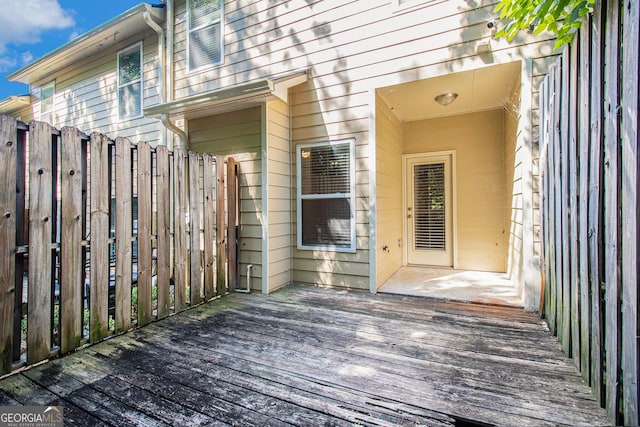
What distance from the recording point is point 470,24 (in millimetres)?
3422

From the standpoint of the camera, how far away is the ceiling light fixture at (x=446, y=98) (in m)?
4.24

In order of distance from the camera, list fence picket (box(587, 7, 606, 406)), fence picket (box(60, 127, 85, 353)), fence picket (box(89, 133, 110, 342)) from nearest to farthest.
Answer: fence picket (box(587, 7, 606, 406)), fence picket (box(60, 127, 85, 353)), fence picket (box(89, 133, 110, 342))

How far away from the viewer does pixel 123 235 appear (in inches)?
110

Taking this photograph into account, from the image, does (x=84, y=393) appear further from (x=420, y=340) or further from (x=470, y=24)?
(x=470, y=24)

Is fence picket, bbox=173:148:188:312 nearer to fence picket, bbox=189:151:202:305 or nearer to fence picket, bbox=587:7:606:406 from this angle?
fence picket, bbox=189:151:202:305

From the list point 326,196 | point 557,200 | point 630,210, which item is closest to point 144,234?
point 326,196

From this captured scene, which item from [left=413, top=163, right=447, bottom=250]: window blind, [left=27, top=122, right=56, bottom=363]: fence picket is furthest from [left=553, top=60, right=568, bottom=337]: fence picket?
[left=27, top=122, right=56, bottom=363]: fence picket

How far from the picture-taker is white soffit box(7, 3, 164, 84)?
5.68 meters

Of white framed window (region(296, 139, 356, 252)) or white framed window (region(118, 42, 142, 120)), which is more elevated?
white framed window (region(118, 42, 142, 120))

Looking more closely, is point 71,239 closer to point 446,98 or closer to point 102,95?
point 446,98

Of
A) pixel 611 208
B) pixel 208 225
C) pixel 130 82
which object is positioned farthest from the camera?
pixel 130 82

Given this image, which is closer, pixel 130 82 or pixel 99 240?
pixel 99 240

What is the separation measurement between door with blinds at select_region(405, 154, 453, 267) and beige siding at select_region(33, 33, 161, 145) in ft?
16.9

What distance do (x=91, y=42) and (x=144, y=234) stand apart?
6.04 meters
